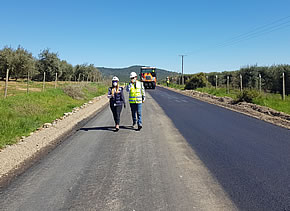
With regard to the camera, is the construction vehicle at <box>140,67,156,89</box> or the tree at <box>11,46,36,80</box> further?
the construction vehicle at <box>140,67,156,89</box>

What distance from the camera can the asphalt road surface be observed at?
11.5ft

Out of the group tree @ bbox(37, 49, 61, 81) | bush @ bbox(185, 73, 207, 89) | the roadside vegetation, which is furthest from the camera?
tree @ bbox(37, 49, 61, 81)

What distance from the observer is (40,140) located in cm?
724

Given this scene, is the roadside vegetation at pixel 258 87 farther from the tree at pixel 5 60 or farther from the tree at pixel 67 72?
the tree at pixel 67 72

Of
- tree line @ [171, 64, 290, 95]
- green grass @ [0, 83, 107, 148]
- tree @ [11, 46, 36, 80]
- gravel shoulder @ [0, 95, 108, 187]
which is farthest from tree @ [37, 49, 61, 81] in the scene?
gravel shoulder @ [0, 95, 108, 187]

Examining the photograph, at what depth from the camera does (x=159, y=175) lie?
4512 mm

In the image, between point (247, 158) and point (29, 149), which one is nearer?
point (247, 158)

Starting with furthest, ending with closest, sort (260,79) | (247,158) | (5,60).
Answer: (5,60)
(260,79)
(247,158)

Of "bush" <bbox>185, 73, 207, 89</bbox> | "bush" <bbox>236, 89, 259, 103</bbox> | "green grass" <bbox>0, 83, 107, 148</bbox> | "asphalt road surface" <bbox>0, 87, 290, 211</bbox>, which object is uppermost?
"bush" <bbox>185, 73, 207, 89</bbox>

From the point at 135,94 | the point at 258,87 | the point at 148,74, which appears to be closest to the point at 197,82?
the point at 148,74

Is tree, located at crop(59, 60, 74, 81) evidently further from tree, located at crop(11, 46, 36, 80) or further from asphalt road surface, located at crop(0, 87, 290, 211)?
asphalt road surface, located at crop(0, 87, 290, 211)

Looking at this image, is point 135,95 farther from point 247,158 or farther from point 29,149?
point 247,158

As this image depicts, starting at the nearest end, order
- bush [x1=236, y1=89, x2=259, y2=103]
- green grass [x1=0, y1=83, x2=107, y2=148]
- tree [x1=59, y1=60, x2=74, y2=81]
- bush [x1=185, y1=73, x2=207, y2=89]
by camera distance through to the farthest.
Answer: green grass [x1=0, y1=83, x2=107, y2=148]
bush [x1=236, y1=89, x2=259, y2=103]
bush [x1=185, y1=73, x2=207, y2=89]
tree [x1=59, y1=60, x2=74, y2=81]

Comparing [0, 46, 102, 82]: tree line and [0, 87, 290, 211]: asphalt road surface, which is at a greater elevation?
[0, 46, 102, 82]: tree line
